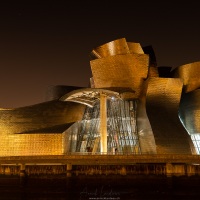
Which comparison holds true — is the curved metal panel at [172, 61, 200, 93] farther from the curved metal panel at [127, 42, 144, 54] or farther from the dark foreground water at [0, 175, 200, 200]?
the dark foreground water at [0, 175, 200, 200]

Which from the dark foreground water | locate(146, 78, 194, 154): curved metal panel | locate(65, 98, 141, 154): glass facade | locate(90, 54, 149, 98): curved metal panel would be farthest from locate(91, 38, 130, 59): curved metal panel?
the dark foreground water

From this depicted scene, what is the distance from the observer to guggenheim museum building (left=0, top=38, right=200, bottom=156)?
28531mm

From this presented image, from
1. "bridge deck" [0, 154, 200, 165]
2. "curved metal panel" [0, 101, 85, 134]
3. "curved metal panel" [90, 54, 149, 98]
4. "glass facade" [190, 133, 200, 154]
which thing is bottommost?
"bridge deck" [0, 154, 200, 165]

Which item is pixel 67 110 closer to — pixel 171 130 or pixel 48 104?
pixel 48 104

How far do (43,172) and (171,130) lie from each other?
11.6 metres

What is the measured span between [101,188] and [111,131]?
1239cm

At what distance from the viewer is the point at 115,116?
1298 inches

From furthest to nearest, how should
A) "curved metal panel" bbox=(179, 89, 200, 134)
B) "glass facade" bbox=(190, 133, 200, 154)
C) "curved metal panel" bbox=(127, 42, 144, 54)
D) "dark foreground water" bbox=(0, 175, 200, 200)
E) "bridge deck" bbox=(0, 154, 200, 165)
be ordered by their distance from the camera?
"curved metal panel" bbox=(127, 42, 144, 54) < "glass facade" bbox=(190, 133, 200, 154) < "curved metal panel" bbox=(179, 89, 200, 134) < "bridge deck" bbox=(0, 154, 200, 165) < "dark foreground water" bbox=(0, 175, 200, 200)

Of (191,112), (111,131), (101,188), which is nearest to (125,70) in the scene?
(111,131)

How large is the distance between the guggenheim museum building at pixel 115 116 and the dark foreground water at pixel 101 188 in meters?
5.02

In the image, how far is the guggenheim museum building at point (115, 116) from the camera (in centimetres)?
2853

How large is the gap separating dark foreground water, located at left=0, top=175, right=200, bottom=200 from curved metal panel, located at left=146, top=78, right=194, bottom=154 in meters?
5.04

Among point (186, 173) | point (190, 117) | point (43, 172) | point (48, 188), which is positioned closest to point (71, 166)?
point (43, 172)

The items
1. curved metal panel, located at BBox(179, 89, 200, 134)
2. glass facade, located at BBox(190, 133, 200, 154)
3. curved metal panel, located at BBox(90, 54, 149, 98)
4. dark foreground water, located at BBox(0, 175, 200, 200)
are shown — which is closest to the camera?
dark foreground water, located at BBox(0, 175, 200, 200)
